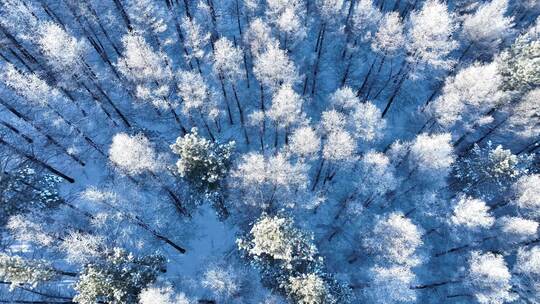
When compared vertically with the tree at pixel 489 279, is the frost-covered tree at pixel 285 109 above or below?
above

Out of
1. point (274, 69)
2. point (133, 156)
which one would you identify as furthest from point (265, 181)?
→ point (133, 156)

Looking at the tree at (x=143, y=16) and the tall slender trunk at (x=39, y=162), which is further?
the tree at (x=143, y=16)

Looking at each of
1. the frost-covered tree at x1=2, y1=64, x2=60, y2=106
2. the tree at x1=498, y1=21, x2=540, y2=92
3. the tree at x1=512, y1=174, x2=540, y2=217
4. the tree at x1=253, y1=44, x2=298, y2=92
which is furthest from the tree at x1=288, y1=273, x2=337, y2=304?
the tree at x1=498, y1=21, x2=540, y2=92

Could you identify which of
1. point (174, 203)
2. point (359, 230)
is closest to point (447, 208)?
point (359, 230)

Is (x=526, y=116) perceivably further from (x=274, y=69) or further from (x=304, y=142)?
(x=274, y=69)

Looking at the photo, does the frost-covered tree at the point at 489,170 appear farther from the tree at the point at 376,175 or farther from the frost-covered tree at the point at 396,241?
the frost-covered tree at the point at 396,241

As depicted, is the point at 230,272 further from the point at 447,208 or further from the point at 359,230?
the point at 447,208

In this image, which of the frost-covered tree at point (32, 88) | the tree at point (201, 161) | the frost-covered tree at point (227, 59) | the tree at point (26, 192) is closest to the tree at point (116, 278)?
the tree at point (201, 161)
